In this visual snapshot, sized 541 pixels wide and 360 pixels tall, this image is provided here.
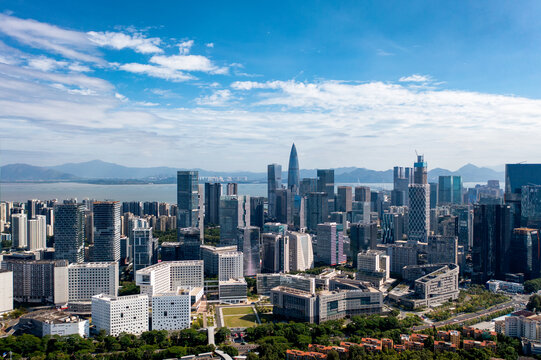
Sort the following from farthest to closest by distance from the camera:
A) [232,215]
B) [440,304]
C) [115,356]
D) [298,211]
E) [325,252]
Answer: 1. [298,211]
2. [232,215]
3. [325,252]
4. [440,304]
5. [115,356]

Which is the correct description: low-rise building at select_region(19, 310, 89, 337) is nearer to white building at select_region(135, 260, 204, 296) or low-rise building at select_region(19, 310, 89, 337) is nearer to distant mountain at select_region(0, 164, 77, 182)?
white building at select_region(135, 260, 204, 296)

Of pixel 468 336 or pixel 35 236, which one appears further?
→ pixel 35 236

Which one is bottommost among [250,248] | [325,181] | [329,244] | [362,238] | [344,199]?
[329,244]

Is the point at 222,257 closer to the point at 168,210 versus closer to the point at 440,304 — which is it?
the point at 440,304

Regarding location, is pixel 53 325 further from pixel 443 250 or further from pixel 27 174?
pixel 27 174

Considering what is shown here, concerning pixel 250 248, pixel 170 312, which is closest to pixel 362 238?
pixel 250 248

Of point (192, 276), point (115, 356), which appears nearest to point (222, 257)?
point (192, 276)

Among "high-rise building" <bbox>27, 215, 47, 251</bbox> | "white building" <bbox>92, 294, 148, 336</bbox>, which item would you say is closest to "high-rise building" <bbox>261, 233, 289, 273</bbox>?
"white building" <bbox>92, 294, 148, 336</bbox>
